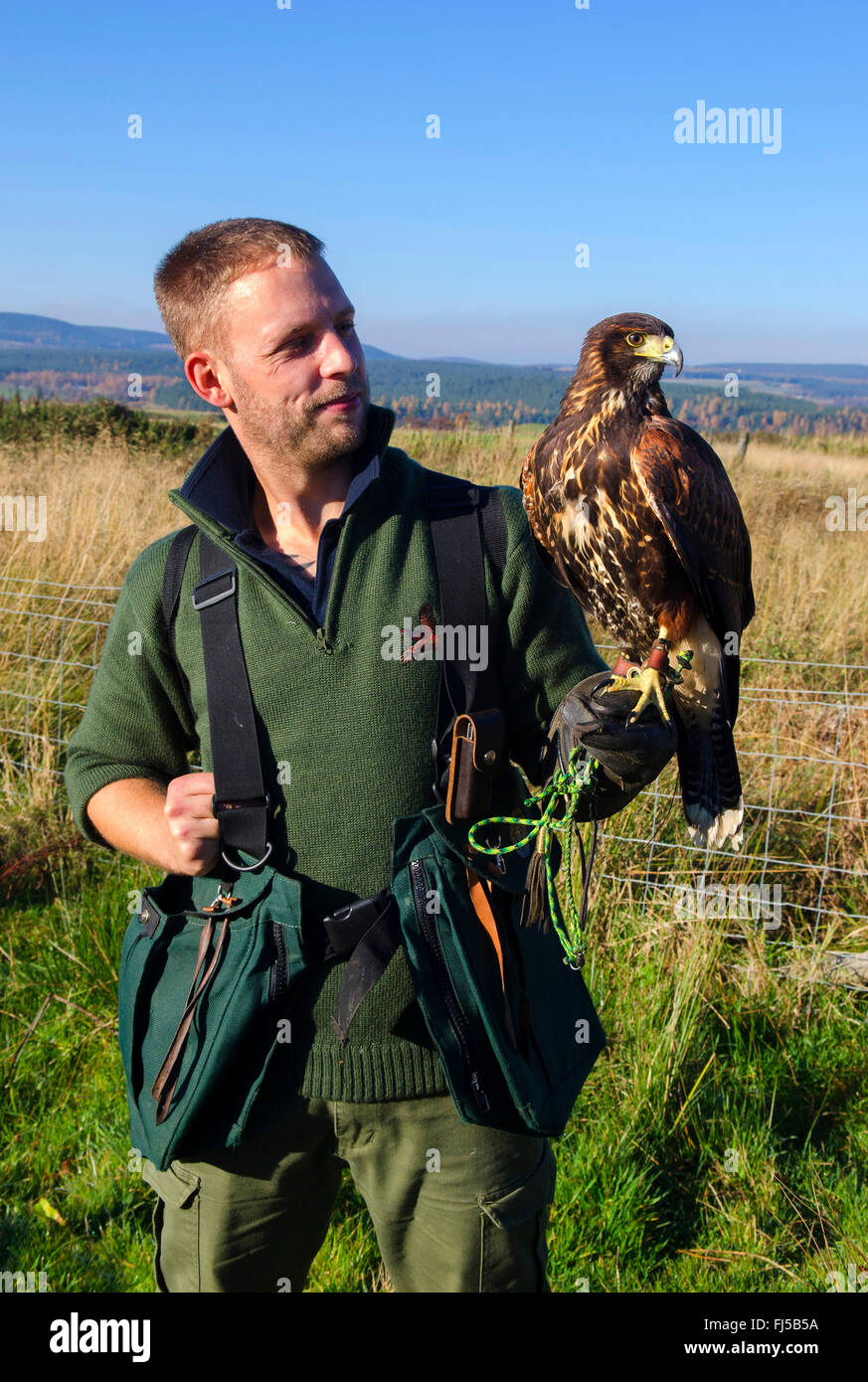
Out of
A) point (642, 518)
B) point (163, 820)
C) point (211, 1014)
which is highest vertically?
point (642, 518)

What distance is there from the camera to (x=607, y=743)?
2008 mm

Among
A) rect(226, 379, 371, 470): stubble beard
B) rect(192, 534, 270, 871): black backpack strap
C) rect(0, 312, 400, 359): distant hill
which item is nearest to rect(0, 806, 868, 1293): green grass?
rect(192, 534, 270, 871): black backpack strap

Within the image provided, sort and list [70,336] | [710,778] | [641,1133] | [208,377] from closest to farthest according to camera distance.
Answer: [208,377]
[710,778]
[641,1133]
[70,336]

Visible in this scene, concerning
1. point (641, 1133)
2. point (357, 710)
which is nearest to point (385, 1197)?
point (357, 710)

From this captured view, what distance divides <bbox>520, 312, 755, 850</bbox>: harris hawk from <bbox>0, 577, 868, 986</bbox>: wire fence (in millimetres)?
1501

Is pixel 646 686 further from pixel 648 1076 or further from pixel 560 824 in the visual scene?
pixel 648 1076

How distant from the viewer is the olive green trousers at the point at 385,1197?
6.59ft

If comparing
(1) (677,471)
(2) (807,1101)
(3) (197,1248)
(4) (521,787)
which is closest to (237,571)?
(4) (521,787)

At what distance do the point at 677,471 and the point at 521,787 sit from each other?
34.0 inches

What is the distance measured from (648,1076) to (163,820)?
76.3 inches

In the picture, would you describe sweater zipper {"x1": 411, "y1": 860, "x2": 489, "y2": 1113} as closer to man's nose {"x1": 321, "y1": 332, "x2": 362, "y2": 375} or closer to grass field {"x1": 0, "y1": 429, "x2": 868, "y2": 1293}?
man's nose {"x1": 321, "y1": 332, "x2": 362, "y2": 375}

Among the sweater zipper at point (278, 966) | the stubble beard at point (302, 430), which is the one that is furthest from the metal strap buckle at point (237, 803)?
the stubble beard at point (302, 430)

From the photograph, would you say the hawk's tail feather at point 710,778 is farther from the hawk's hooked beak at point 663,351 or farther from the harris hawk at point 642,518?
the hawk's hooked beak at point 663,351

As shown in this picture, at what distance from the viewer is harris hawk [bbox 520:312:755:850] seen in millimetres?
2463
